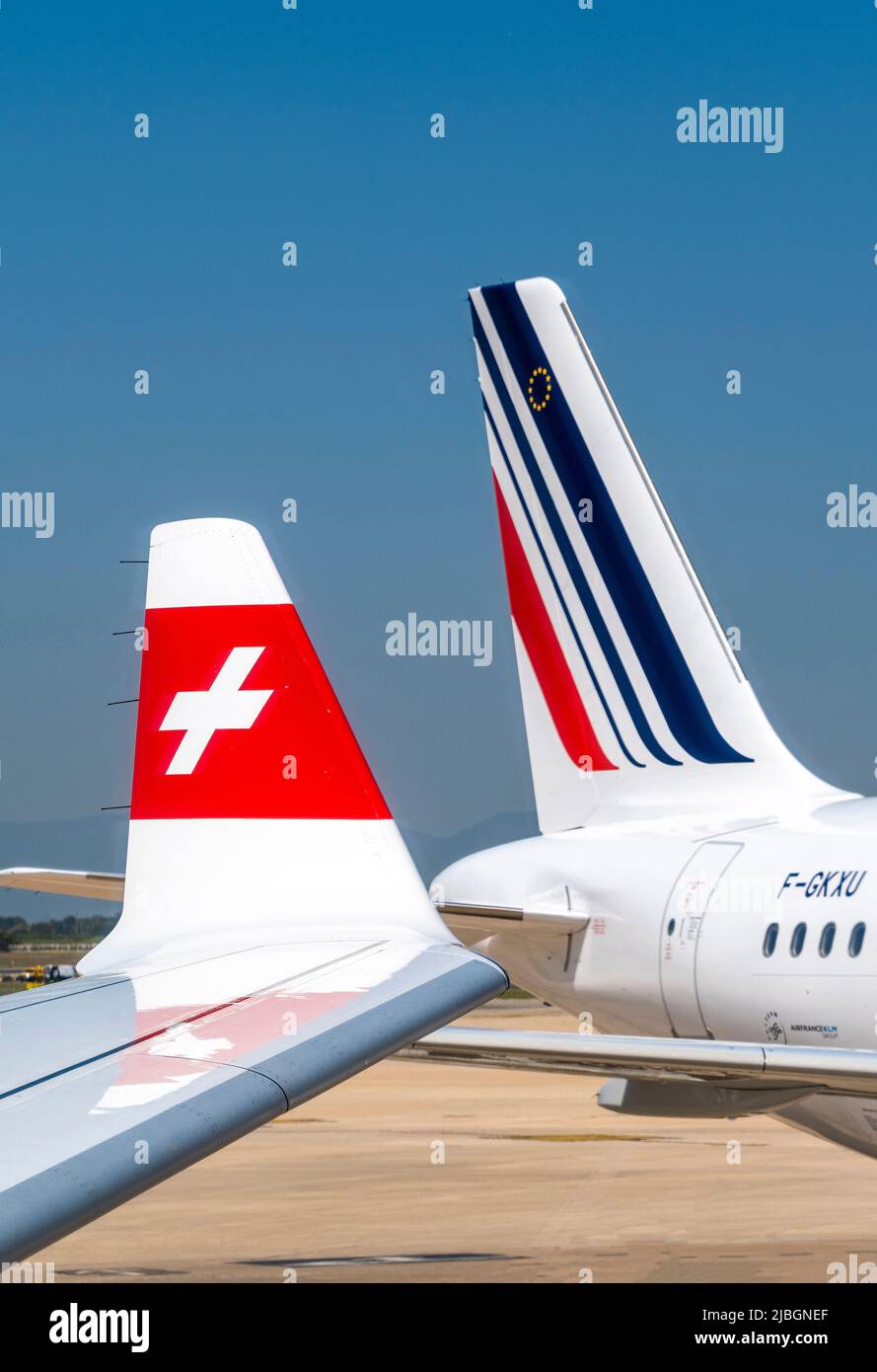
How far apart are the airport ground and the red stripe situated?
5061 mm

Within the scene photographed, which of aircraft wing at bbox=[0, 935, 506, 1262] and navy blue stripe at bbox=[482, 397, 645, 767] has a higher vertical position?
navy blue stripe at bbox=[482, 397, 645, 767]

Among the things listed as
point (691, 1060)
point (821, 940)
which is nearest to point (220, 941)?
point (691, 1060)

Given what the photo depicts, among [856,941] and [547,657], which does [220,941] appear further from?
[547,657]

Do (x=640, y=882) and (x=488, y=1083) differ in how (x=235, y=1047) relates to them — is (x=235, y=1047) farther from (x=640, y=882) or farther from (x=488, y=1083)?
(x=488, y=1083)

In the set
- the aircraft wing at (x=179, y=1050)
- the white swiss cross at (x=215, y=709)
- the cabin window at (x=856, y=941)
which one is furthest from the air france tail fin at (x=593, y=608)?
the aircraft wing at (x=179, y=1050)

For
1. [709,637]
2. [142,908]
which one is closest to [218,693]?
[142,908]

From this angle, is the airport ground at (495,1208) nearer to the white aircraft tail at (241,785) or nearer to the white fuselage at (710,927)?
the white fuselage at (710,927)

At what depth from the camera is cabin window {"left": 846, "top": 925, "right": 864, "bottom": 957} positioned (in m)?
13.8

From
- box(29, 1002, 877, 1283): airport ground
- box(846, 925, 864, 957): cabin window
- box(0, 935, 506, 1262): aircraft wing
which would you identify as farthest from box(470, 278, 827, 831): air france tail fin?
box(0, 935, 506, 1262): aircraft wing

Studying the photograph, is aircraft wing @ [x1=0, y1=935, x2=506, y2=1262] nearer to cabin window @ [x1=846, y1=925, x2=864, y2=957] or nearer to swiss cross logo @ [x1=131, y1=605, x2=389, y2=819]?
swiss cross logo @ [x1=131, y1=605, x2=389, y2=819]

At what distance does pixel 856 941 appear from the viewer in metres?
Answer: 13.8

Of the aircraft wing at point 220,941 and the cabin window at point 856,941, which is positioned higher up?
the aircraft wing at point 220,941

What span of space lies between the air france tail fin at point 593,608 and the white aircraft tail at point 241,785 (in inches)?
426

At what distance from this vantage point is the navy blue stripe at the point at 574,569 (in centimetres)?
1880
